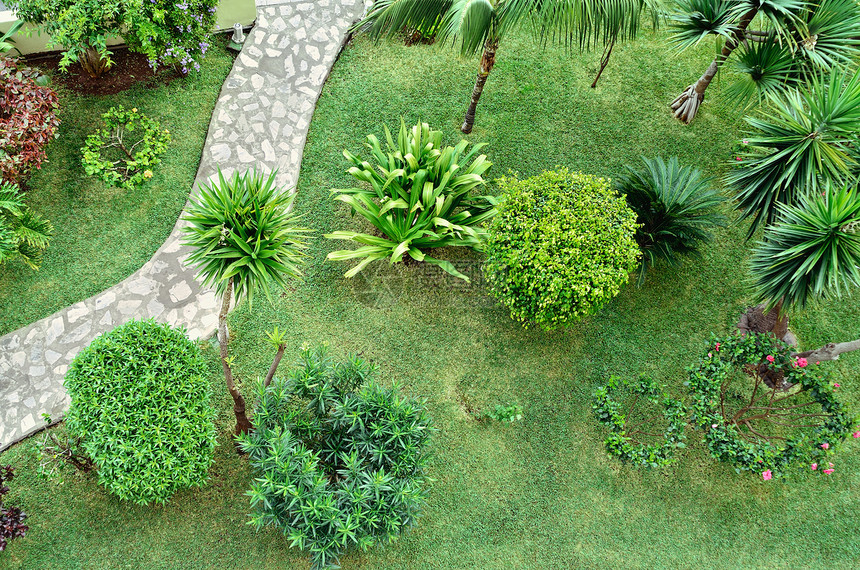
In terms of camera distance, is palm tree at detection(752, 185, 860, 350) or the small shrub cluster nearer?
palm tree at detection(752, 185, 860, 350)

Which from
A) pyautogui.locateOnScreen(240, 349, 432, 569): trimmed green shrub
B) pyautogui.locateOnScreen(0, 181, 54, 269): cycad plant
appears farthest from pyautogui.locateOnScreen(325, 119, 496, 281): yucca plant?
pyautogui.locateOnScreen(0, 181, 54, 269): cycad plant

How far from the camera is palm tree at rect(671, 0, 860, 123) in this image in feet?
23.3

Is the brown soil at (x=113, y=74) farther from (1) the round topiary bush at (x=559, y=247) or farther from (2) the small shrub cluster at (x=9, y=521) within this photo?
(1) the round topiary bush at (x=559, y=247)

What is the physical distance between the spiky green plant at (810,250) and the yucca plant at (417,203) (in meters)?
3.04

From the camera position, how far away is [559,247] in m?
7.43

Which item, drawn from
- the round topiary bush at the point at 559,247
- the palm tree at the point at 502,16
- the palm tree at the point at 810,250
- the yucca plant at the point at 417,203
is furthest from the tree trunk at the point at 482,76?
the palm tree at the point at 810,250

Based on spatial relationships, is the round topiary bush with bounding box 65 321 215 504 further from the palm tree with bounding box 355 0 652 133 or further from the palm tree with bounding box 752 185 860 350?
the palm tree with bounding box 752 185 860 350

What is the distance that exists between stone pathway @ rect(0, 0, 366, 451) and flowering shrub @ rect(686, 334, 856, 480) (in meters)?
5.81

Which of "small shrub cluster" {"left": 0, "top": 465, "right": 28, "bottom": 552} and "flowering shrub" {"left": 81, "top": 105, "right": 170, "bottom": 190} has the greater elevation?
"flowering shrub" {"left": 81, "top": 105, "right": 170, "bottom": 190}

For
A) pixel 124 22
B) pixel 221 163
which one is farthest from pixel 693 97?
pixel 124 22

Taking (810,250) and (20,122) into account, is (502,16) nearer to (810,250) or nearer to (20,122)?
(810,250)

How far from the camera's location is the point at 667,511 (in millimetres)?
7961

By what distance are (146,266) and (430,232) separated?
375 cm

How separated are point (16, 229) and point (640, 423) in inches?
297
